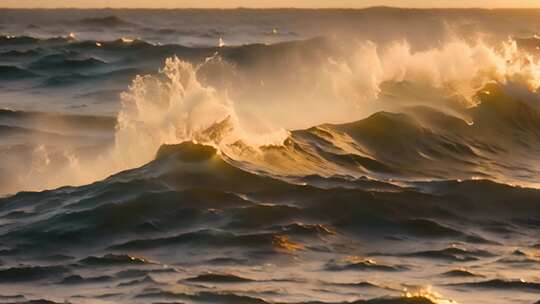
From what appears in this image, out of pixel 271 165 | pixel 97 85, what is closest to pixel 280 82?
pixel 97 85

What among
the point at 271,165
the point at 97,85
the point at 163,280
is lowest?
the point at 163,280

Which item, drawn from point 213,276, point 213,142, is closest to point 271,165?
point 213,142

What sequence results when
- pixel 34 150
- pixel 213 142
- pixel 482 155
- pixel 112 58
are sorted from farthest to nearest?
pixel 112 58
pixel 34 150
pixel 482 155
pixel 213 142

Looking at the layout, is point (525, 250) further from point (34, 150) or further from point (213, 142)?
point (34, 150)

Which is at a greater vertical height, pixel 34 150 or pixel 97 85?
pixel 97 85

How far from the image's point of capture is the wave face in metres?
10.2

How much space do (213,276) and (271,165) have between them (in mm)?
5461

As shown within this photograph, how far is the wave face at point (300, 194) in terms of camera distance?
1021 centimetres

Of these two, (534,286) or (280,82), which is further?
(280,82)

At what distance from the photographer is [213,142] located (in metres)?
15.4

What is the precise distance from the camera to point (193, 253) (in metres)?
11.2

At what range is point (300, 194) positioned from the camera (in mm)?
13797

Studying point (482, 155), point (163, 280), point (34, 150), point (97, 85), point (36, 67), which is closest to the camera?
point (163, 280)

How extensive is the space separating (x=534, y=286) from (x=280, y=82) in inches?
885
